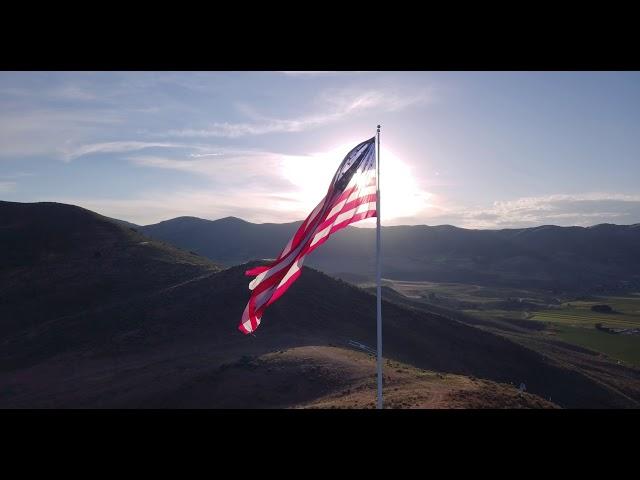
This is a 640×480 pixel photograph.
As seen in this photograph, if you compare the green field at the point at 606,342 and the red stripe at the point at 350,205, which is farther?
the green field at the point at 606,342

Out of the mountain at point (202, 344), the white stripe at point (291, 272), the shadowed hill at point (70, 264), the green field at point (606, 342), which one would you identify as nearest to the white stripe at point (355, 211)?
the white stripe at point (291, 272)

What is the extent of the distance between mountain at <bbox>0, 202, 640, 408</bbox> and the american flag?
26.9ft

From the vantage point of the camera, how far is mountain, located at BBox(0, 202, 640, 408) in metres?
20.0

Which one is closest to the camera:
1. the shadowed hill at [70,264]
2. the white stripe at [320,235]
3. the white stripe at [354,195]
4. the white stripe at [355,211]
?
the white stripe at [320,235]

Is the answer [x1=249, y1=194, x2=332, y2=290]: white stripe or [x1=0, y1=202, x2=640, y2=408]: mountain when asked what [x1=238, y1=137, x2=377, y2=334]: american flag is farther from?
[x1=0, y1=202, x2=640, y2=408]: mountain

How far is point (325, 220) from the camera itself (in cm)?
873

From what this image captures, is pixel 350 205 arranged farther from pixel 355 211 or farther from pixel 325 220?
pixel 325 220

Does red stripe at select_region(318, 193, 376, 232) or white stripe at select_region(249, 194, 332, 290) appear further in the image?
red stripe at select_region(318, 193, 376, 232)

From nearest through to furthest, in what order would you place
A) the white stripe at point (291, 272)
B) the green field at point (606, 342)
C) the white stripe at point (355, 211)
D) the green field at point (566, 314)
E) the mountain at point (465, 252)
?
the white stripe at point (291, 272) < the white stripe at point (355, 211) < the green field at point (606, 342) < the green field at point (566, 314) < the mountain at point (465, 252)

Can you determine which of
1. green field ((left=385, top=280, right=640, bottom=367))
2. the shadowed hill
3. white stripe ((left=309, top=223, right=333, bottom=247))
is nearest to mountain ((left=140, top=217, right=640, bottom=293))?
green field ((left=385, top=280, right=640, bottom=367))

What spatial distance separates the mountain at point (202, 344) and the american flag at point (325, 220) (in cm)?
820

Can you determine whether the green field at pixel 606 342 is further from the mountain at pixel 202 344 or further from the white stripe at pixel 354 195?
the white stripe at pixel 354 195

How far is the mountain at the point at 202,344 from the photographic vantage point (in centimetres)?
2003
